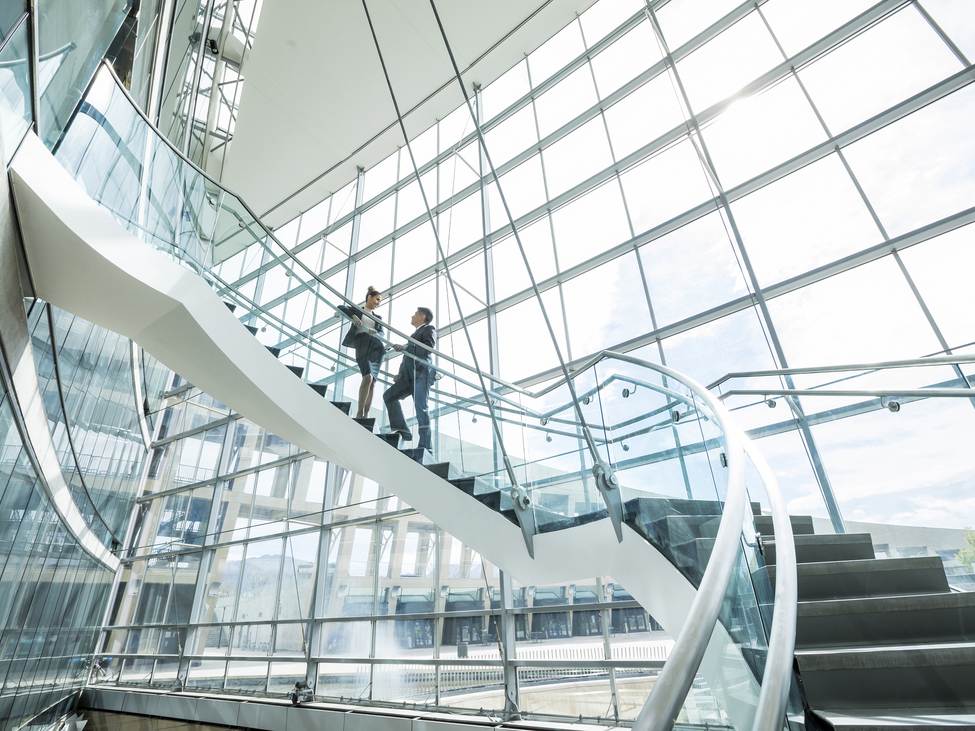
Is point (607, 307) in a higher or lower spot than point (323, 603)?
higher

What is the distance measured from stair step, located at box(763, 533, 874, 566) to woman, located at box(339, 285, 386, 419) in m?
3.47

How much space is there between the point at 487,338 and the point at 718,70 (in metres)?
5.06

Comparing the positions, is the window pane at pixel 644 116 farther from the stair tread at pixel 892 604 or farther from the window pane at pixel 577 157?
the stair tread at pixel 892 604

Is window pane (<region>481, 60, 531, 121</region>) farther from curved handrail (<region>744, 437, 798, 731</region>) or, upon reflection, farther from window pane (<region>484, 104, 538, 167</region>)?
curved handrail (<region>744, 437, 798, 731</region>)

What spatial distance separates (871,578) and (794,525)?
2.67 feet

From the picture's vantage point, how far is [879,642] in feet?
7.23

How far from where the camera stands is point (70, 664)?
816 cm

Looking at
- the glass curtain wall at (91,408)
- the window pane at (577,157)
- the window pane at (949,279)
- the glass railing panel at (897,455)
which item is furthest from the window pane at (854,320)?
the glass curtain wall at (91,408)

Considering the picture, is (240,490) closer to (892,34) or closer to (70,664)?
(70,664)

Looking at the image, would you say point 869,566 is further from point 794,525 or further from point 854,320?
point 854,320

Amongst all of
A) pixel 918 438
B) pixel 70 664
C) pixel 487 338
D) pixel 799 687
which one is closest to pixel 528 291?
pixel 487 338

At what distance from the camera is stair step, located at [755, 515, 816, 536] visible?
3.33 meters

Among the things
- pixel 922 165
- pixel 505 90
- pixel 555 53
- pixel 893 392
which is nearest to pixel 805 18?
pixel 922 165

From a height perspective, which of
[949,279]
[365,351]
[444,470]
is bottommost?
[444,470]
